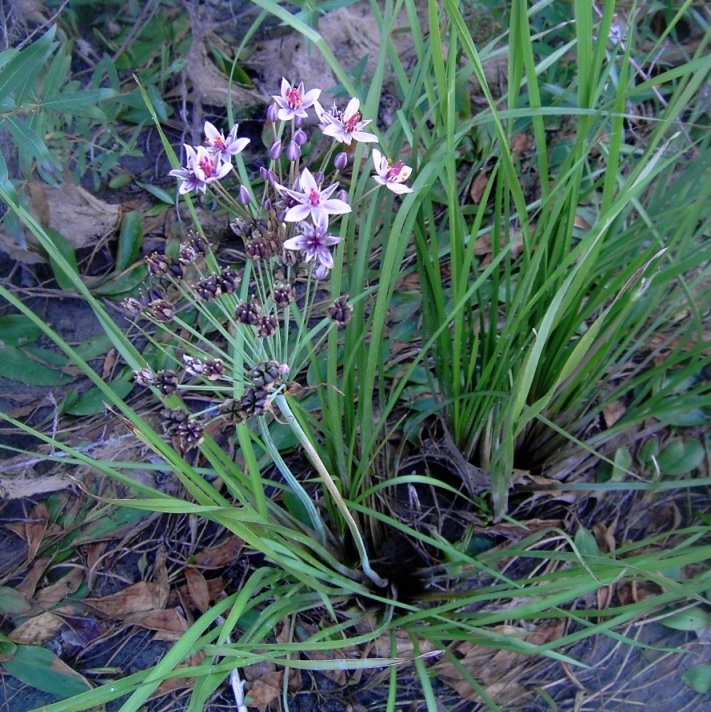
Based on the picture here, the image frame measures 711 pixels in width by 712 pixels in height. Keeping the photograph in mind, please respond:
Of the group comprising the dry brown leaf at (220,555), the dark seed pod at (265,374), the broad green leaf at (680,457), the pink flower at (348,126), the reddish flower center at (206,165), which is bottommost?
the dry brown leaf at (220,555)

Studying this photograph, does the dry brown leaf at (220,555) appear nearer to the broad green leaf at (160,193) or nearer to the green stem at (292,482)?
the green stem at (292,482)

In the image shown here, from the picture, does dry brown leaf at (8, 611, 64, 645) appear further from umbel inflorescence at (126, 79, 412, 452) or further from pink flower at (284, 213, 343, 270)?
pink flower at (284, 213, 343, 270)

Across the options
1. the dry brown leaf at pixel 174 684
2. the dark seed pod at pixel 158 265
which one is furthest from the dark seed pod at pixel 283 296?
the dry brown leaf at pixel 174 684

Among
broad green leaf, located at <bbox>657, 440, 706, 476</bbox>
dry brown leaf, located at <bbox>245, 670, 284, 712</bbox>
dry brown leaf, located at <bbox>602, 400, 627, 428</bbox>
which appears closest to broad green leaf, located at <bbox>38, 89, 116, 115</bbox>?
dry brown leaf, located at <bbox>245, 670, 284, 712</bbox>

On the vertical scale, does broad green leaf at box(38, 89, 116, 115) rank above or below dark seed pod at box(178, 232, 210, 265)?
above

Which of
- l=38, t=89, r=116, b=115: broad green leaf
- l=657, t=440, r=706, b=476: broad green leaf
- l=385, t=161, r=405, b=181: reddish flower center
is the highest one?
l=385, t=161, r=405, b=181: reddish flower center
